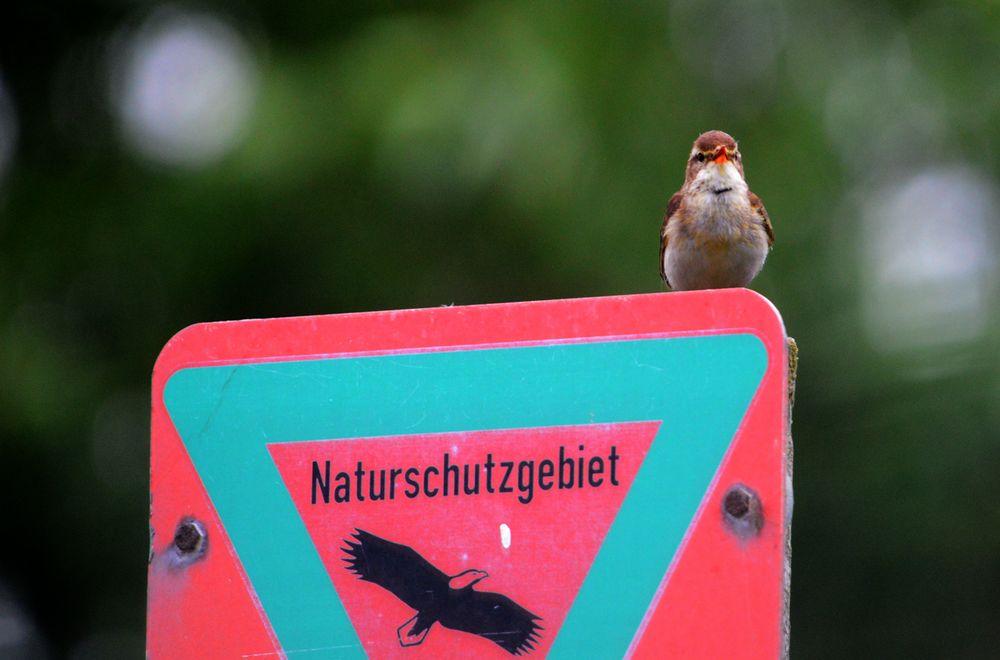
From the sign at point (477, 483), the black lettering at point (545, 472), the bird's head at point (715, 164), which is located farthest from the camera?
the bird's head at point (715, 164)

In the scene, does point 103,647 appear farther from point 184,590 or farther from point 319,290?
point 184,590

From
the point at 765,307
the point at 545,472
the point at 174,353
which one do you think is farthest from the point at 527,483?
the point at 174,353

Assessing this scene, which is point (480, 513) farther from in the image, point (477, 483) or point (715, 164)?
point (715, 164)

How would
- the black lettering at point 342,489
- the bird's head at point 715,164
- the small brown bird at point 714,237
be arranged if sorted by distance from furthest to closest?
the bird's head at point 715,164 < the small brown bird at point 714,237 < the black lettering at point 342,489

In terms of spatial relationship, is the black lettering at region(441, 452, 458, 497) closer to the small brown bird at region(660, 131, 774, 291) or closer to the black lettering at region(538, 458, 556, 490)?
the black lettering at region(538, 458, 556, 490)

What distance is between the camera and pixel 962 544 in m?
6.97

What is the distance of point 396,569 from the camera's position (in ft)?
8.48

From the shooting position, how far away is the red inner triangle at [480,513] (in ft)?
8.21

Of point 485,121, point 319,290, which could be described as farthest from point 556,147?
point 319,290

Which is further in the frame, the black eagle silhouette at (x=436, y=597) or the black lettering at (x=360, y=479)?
the black lettering at (x=360, y=479)

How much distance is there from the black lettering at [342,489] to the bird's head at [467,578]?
9.4 inches

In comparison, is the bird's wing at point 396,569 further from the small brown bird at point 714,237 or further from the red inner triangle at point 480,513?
the small brown bird at point 714,237

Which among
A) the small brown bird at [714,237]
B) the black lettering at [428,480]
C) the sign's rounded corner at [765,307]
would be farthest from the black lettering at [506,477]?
the small brown bird at [714,237]

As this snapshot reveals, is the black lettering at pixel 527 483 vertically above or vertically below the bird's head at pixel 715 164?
below
